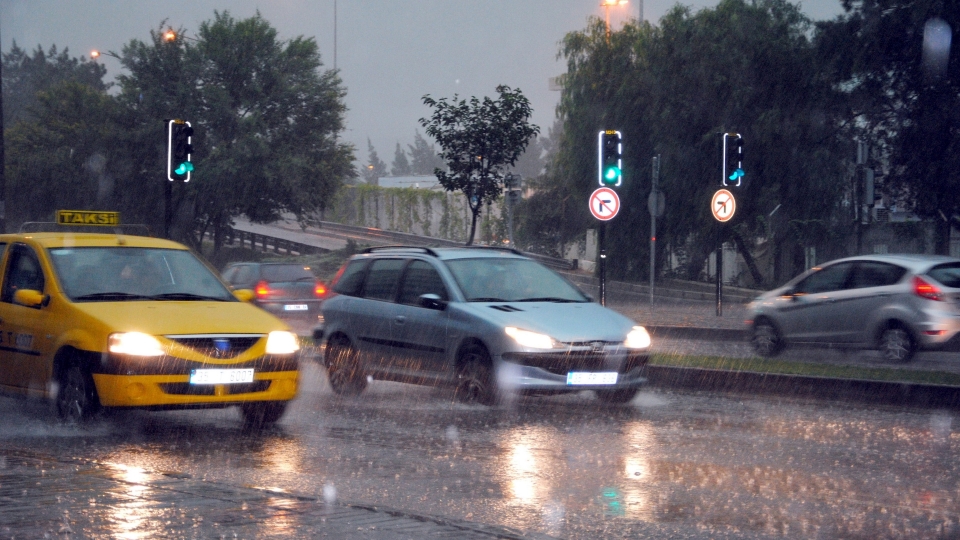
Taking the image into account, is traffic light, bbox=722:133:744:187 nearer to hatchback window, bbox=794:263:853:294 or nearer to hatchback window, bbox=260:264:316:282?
hatchback window, bbox=794:263:853:294

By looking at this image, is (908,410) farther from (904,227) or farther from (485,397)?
(904,227)

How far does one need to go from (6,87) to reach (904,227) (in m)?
133

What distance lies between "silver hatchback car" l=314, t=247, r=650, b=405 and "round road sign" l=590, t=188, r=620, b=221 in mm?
6433

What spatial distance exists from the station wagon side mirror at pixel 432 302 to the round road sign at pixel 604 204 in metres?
7.79

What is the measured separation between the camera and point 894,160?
33406mm

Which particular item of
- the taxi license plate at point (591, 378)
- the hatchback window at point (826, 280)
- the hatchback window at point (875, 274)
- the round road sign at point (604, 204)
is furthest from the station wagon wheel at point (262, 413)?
the round road sign at point (604, 204)

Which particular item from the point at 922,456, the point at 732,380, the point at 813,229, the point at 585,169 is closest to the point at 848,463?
the point at 922,456

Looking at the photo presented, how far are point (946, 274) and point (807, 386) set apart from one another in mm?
4173

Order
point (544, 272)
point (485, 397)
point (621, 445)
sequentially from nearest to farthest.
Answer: point (621, 445), point (485, 397), point (544, 272)

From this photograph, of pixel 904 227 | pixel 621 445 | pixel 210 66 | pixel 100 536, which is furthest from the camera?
pixel 210 66

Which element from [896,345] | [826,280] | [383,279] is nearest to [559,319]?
[383,279]

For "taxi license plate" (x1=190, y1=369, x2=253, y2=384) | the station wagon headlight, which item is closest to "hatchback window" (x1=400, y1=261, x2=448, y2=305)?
the station wagon headlight

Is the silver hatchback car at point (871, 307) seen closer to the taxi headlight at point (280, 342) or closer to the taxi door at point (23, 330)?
the taxi headlight at point (280, 342)

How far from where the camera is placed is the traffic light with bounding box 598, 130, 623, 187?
61.9ft
